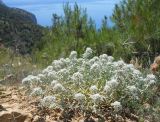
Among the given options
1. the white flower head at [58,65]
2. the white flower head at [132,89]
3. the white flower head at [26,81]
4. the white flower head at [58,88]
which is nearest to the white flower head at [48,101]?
the white flower head at [58,88]

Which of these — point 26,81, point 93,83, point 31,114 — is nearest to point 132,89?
point 93,83

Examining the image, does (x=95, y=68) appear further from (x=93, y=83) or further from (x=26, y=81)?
(x=26, y=81)

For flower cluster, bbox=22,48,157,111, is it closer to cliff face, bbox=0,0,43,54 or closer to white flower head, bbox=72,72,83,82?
white flower head, bbox=72,72,83,82

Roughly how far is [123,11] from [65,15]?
8.78ft

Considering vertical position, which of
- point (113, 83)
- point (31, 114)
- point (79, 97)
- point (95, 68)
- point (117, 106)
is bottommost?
point (31, 114)

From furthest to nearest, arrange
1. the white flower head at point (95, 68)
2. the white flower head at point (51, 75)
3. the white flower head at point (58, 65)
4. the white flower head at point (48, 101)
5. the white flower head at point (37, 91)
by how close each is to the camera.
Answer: the white flower head at point (58, 65), the white flower head at point (51, 75), the white flower head at point (95, 68), the white flower head at point (37, 91), the white flower head at point (48, 101)

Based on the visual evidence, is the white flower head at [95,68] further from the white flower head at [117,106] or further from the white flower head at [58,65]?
the white flower head at [117,106]

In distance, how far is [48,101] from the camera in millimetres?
6449

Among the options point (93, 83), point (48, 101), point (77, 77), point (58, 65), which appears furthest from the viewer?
point (58, 65)

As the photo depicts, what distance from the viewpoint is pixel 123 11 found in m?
15.4

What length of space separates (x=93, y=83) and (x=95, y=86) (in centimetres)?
38

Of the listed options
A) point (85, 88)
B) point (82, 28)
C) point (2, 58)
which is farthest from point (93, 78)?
point (82, 28)

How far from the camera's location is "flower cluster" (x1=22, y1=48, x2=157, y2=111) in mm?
6543

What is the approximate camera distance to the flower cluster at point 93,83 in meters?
6.54
